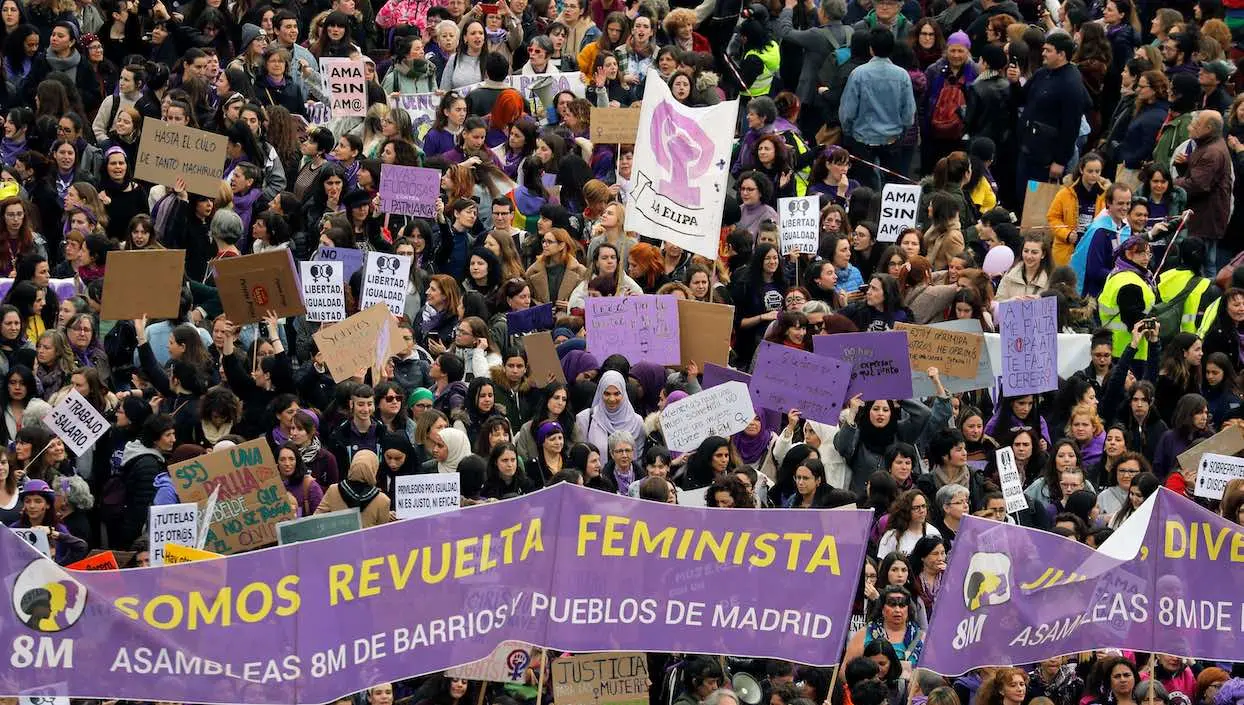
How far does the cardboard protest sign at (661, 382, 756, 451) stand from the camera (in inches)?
683

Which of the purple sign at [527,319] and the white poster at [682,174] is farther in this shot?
the purple sign at [527,319]

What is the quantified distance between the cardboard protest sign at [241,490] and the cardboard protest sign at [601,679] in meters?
2.37

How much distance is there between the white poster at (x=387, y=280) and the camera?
1891cm

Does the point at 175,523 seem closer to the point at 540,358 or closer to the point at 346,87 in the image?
the point at 540,358

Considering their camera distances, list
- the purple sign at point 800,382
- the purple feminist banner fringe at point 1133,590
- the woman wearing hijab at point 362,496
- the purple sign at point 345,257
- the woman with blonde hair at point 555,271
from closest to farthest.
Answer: the purple feminist banner fringe at point 1133,590 < the woman wearing hijab at point 362,496 < the purple sign at point 800,382 < the purple sign at point 345,257 < the woman with blonde hair at point 555,271

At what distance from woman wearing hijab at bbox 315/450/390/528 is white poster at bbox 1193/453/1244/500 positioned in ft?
14.9

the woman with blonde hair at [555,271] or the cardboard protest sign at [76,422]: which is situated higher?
the woman with blonde hair at [555,271]

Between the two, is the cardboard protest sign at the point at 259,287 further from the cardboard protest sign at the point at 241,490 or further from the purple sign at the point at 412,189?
the cardboard protest sign at the point at 241,490

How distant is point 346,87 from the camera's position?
71.8ft

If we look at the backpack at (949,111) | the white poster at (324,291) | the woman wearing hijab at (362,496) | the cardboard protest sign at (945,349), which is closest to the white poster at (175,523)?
the woman wearing hijab at (362,496)

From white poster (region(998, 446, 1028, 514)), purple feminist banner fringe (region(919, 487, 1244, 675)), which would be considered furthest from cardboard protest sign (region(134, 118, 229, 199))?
purple feminist banner fringe (region(919, 487, 1244, 675))

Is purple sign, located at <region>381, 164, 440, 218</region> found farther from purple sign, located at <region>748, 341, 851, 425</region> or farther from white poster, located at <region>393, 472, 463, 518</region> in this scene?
white poster, located at <region>393, 472, 463, 518</region>

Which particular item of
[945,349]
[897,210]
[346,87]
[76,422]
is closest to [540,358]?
[945,349]

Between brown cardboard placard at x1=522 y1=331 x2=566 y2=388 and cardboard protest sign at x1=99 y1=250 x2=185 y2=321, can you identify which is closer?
brown cardboard placard at x1=522 y1=331 x2=566 y2=388
